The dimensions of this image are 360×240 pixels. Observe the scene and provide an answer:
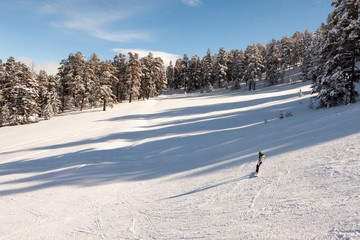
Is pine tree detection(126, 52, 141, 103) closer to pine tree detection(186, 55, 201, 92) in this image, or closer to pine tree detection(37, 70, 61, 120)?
pine tree detection(37, 70, 61, 120)

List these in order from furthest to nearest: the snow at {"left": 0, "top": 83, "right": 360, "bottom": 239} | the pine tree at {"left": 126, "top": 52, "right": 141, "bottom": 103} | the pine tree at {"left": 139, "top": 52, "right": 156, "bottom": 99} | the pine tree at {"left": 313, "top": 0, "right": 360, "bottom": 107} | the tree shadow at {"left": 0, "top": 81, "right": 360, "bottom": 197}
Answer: the pine tree at {"left": 139, "top": 52, "right": 156, "bottom": 99} → the pine tree at {"left": 126, "top": 52, "right": 141, "bottom": 103} → the pine tree at {"left": 313, "top": 0, "right": 360, "bottom": 107} → the tree shadow at {"left": 0, "top": 81, "right": 360, "bottom": 197} → the snow at {"left": 0, "top": 83, "right": 360, "bottom": 239}

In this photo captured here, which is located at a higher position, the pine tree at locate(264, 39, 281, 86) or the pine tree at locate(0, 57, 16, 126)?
the pine tree at locate(264, 39, 281, 86)

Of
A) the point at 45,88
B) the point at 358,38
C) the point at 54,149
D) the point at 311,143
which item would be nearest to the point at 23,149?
the point at 54,149

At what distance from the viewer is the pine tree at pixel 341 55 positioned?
11.9 m

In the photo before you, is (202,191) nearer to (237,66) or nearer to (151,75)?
(151,75)

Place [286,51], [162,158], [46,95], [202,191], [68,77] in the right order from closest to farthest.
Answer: [202,191], [162,158], [46,95], [68,77], [286,51]

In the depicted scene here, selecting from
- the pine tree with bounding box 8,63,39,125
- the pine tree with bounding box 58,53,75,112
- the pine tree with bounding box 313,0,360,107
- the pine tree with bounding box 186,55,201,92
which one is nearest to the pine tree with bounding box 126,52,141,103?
the pine tree with bounding box 58,53,75,112

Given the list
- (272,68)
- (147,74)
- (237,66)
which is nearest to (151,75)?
(147,74)

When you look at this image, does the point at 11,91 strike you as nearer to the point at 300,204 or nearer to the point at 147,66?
the point at 147,66

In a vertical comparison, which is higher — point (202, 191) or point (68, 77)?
point (68, 77)

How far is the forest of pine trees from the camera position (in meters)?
12.3

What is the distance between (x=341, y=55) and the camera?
12398 mm

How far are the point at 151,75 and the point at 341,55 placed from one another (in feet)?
146

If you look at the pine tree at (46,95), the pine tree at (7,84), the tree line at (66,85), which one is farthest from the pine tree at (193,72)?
the pine tree at (7,84)
